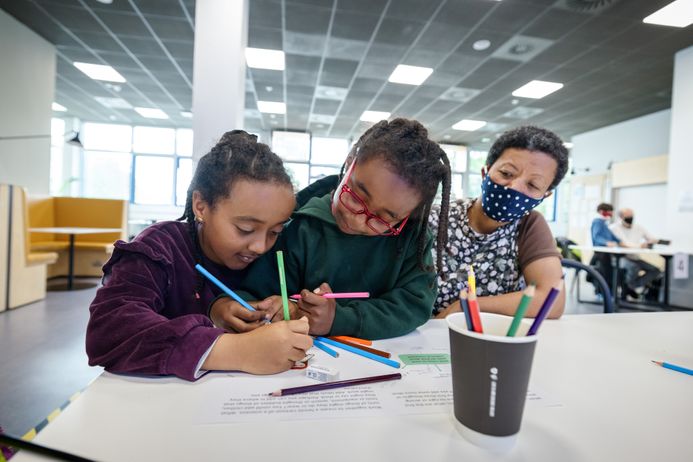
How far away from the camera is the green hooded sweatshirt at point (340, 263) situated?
3.05ft

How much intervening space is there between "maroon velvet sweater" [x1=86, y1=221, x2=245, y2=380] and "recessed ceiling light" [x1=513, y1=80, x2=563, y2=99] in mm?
6901

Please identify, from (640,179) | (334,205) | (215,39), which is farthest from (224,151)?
(640,179)

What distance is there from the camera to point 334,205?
96 centimetres

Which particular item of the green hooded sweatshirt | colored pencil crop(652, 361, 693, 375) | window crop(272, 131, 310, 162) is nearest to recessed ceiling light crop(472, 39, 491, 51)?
the green hooded sweatshirt

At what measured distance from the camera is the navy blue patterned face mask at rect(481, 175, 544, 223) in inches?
47.8

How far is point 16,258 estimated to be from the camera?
3.63m

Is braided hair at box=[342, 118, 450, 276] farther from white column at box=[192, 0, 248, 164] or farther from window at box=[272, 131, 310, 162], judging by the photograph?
window at box=[272, 131, 310, 162]

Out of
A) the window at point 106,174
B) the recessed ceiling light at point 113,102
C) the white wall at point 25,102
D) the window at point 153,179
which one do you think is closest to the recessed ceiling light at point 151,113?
the recessed ceiling light at point 113,102

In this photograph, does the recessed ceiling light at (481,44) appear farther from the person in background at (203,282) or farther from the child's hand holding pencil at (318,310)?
the child's hand holding pencil at (318,310)

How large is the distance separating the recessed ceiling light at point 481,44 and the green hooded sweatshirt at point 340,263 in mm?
4973

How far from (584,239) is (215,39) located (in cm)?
954

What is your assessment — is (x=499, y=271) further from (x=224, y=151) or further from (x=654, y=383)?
(x=224, y=151)

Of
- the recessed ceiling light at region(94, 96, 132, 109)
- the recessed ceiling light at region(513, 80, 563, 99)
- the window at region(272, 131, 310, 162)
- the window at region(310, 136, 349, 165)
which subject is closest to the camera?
the recessed ceiling light at region(513, 80, 563, 99)

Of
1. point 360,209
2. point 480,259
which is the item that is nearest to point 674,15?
point 480,259
